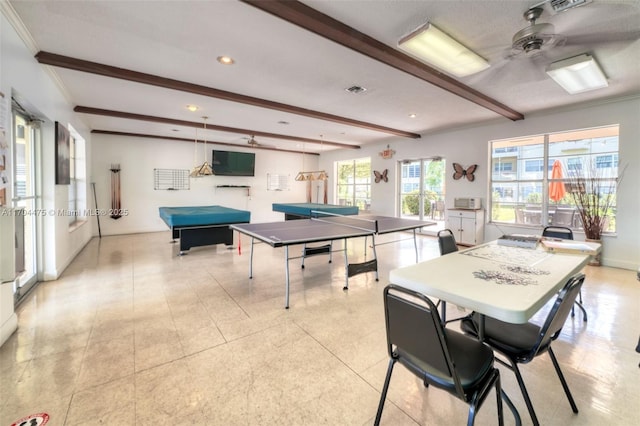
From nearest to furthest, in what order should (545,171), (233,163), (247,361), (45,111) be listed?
(247,361) → (45,111) → (545,171) → (233,163)

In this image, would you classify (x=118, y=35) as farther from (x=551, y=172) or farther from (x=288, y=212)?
(x=551, y=172)

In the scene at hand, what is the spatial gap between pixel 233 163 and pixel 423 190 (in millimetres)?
5869

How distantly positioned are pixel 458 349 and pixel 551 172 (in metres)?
5.63

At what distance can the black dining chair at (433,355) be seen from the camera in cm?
109

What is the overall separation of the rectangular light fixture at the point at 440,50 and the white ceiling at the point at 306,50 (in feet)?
A: 0.25

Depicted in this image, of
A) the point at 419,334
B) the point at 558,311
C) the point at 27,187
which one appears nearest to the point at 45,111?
the point at 27,187

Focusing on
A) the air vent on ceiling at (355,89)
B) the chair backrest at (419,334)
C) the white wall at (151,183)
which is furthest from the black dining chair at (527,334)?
the white wall at (151,183)

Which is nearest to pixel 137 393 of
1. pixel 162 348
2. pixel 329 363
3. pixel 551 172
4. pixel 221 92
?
pixel 162 348

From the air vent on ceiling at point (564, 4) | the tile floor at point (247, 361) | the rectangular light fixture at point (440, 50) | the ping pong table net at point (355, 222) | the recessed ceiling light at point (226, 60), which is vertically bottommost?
the tile floor at point (247, 361)

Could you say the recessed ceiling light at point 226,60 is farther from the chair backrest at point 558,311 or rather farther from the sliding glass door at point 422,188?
the sliding glass door at point 422,188

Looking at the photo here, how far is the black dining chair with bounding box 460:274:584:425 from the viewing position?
126cm

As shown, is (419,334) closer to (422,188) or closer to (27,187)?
(27,187)

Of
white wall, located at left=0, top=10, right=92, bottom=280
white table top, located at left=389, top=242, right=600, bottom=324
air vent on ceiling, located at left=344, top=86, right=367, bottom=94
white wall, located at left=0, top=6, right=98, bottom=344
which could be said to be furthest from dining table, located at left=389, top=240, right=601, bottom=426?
white wall, located at left=0, top=10, right=92, bottom=280

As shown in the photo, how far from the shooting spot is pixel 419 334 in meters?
1.16
